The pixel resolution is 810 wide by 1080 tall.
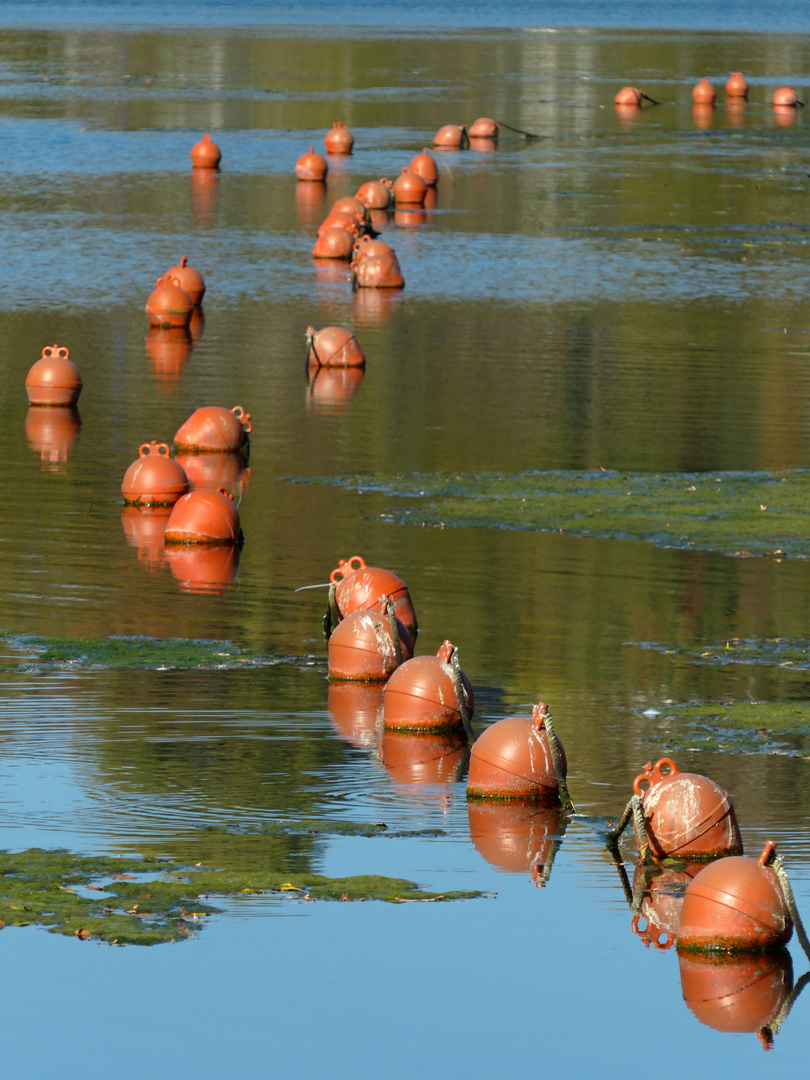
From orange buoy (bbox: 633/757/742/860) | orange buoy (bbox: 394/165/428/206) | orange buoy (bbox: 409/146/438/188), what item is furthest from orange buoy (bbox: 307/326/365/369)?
orange buoy (bbox: 409/146/438/188)

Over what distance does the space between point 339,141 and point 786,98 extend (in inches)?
839

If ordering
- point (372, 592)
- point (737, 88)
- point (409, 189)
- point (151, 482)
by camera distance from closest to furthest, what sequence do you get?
point (372, 592) < point (151, 482) < point (409, 189) < point (737, 88)

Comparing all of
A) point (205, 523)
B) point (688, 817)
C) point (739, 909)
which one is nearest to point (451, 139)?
point (205, 523)

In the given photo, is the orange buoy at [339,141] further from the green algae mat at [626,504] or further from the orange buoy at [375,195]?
the green algae mat at [626,504]

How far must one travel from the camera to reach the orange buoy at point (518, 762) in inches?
526

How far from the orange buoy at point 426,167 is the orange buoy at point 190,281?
1735cm

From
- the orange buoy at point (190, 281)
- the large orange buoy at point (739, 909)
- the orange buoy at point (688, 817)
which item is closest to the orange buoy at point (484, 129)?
the orange buoy at point (190, 281)

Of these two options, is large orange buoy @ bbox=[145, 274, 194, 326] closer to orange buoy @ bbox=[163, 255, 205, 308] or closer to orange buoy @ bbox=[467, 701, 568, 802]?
orange buoy @ bbox=[163, 255, 205, 308]

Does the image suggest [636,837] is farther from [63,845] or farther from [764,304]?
[764,304]

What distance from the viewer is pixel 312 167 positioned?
52031mm

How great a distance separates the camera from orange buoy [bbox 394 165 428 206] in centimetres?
4841

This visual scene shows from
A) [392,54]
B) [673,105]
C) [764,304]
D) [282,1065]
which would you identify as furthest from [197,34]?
[282,1065]

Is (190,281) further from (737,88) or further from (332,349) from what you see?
(737,88)

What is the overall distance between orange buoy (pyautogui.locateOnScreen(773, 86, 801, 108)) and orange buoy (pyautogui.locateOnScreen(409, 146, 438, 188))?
24294mm
